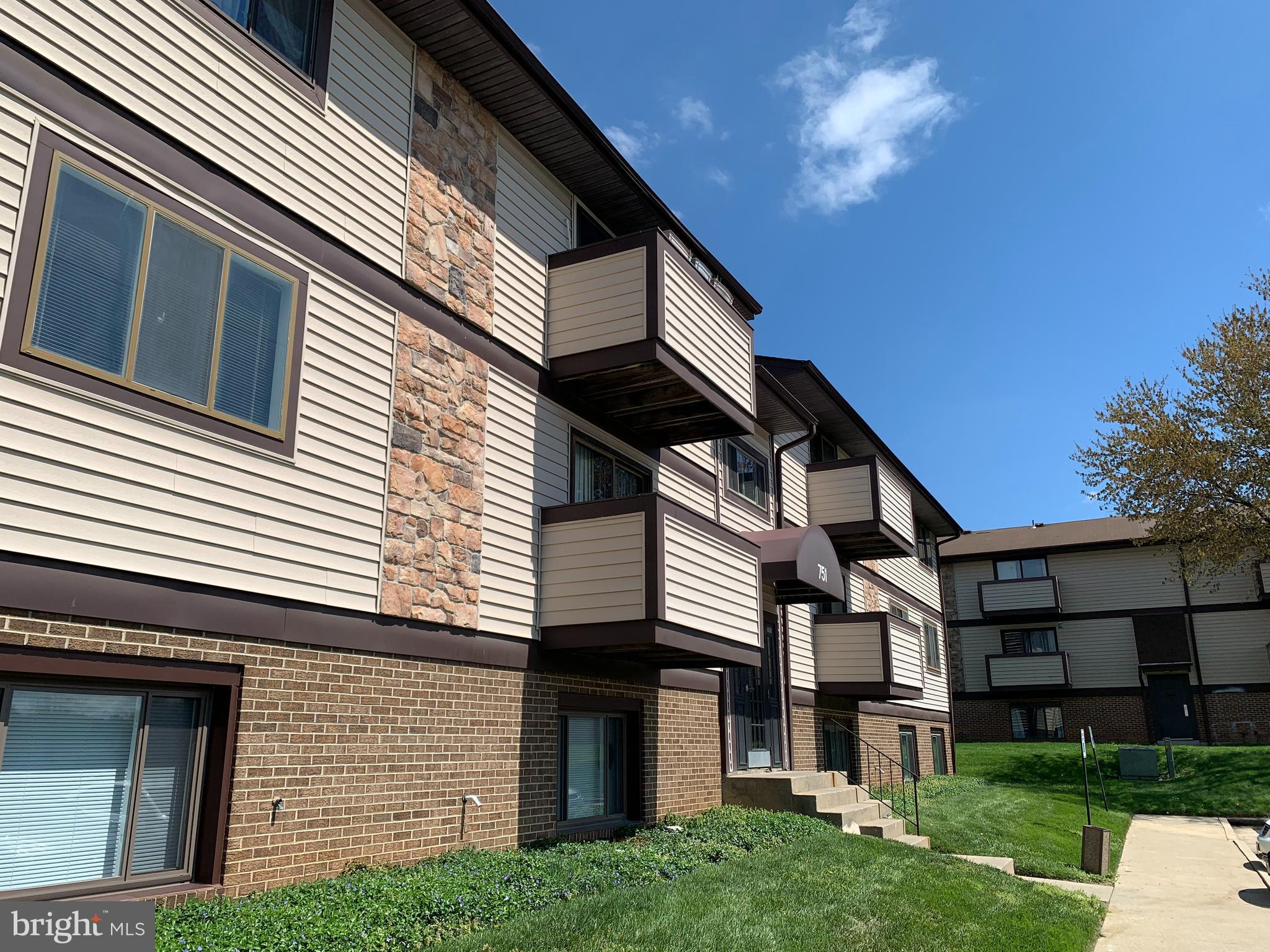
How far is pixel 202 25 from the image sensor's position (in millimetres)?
7441

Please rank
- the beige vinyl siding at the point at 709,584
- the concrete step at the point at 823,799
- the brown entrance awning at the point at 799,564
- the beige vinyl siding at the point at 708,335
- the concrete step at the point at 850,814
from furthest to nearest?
the brown entrance awning at the point at 799,564, the concrete step at the point at 823,799, the concrete step at the point at 850,814, the beige vinyl siding at the point at 708,335, the beige vinyl siding at the point at 709,584

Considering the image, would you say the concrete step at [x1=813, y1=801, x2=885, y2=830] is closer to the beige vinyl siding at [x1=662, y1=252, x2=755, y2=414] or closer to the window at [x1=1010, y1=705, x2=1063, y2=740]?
the beige vinyl siding at [x1=662, y1=252, x2=755, y2=414]

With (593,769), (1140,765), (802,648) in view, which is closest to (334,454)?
(593,769)

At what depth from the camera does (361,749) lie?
25.9 ft

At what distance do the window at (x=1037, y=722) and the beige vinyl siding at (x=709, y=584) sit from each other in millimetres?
30490

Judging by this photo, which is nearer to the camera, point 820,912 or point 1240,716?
point 820,912

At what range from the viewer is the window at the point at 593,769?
36.8 ft

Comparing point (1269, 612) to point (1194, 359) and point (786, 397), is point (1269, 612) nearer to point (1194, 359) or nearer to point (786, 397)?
point (1194, 359)

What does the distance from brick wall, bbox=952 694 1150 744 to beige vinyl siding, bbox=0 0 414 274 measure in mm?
35449

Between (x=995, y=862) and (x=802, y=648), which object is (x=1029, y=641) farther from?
(x=995, y=862)

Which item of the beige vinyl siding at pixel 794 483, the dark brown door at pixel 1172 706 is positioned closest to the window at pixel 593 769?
the beige vinyl siding at pixel 794 483

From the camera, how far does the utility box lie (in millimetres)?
25594

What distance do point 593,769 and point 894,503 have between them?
12.3 metres

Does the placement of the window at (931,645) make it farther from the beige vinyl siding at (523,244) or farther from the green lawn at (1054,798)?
the beige vinyl siding at (523,244)
